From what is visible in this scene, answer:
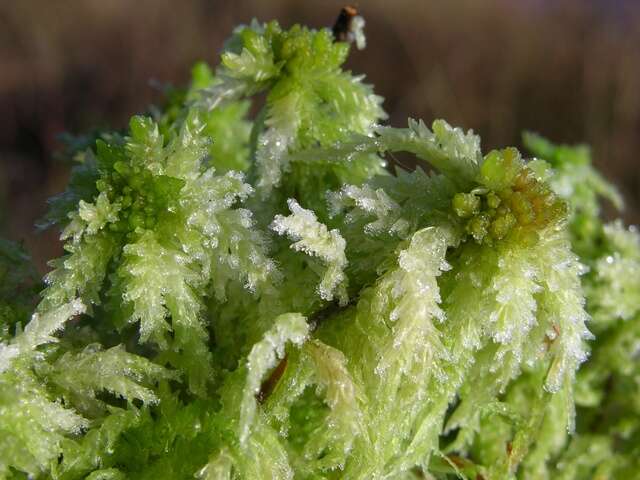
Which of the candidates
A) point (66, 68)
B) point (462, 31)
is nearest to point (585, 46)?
point (462, 31)

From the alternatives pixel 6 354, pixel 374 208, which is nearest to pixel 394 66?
pixel 374 208

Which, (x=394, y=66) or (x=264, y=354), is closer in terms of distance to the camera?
(x=264, y=354)

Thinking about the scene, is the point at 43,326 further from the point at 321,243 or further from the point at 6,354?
the point at 321,243

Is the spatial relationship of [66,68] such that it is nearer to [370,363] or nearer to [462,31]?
[462,31]

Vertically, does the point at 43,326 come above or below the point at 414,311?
below

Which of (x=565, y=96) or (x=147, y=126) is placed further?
(x=565, y=96)

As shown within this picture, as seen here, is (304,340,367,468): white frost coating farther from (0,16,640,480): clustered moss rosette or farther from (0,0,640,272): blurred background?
(0,0,640,272): blurred background

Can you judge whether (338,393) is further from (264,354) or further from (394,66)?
(394,66)

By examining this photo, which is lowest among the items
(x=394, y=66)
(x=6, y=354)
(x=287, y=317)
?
(x=6, y=354)

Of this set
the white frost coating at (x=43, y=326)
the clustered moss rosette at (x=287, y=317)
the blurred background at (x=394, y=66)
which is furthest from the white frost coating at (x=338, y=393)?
the blurred background at (x=394, y=66)
